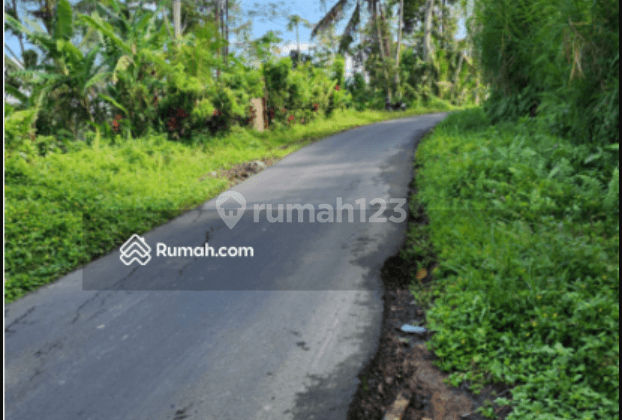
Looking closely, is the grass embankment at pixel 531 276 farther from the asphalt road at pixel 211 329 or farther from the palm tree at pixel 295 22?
the palm tree at pixel 295 22

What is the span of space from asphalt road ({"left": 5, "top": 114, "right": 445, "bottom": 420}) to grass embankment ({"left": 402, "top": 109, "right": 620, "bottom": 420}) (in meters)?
0.67

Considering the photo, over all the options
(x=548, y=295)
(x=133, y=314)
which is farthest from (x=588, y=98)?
(x=133, y=314)

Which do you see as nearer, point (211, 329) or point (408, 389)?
point (408, 389)

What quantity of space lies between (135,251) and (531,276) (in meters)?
4.45

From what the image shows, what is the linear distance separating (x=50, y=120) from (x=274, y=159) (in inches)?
213

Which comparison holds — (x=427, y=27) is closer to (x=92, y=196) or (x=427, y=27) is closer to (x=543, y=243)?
(x=92, y=196)

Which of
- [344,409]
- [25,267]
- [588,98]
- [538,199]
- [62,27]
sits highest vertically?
[62,27]

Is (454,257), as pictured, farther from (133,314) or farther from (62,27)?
(62,27)

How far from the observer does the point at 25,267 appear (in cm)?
471

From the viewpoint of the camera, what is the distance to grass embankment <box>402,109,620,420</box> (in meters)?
2.65

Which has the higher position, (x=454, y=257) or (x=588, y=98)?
(x=588, y=98)

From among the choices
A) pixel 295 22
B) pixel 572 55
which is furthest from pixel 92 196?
pixel 295 22

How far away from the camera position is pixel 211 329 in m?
3.54

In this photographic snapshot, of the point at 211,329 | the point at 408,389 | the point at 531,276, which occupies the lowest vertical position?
the point at 408,389
